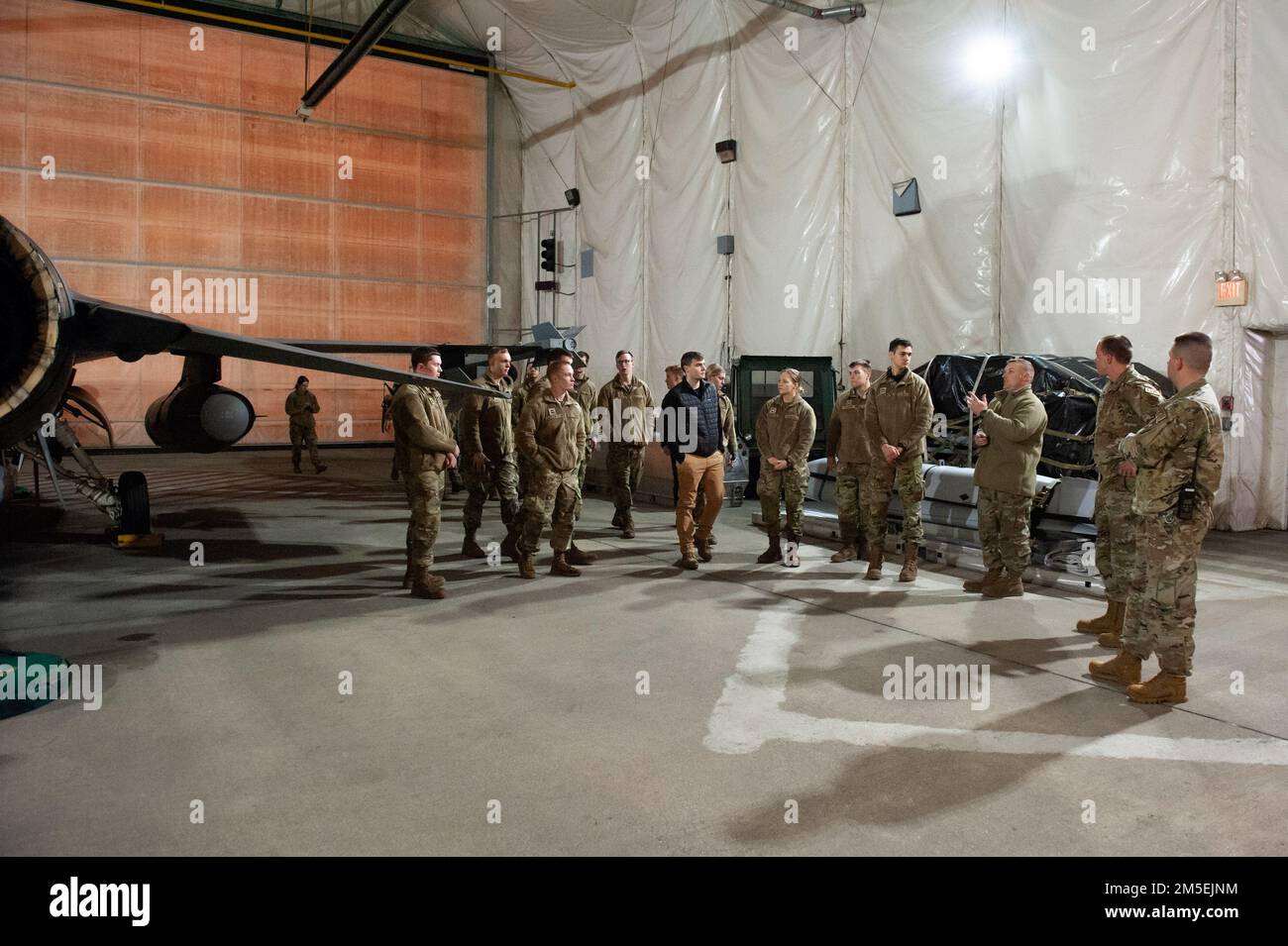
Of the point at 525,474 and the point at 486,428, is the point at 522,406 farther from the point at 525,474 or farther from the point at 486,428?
the point at 525,474

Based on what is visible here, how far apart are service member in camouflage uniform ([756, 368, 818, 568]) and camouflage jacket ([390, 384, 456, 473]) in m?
2.96

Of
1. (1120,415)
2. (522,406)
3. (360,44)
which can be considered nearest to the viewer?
(1120,415)

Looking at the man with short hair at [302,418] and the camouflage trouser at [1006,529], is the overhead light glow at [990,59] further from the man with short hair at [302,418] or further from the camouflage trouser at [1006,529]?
the man with short hair at [302,418]

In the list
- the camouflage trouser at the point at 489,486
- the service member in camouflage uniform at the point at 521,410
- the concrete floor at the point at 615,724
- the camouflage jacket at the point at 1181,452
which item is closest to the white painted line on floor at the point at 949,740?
the concrete floor at the point at 615,724

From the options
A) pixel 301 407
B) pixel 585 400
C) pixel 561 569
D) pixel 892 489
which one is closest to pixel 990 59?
pixel 585 400

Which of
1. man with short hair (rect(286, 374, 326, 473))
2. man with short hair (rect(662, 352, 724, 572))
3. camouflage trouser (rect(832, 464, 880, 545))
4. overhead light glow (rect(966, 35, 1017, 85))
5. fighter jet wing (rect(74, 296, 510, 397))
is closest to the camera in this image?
fighter jet wing (rect(74, 296, 510, 397))

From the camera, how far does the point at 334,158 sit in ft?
74.3

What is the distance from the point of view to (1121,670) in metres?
4.75

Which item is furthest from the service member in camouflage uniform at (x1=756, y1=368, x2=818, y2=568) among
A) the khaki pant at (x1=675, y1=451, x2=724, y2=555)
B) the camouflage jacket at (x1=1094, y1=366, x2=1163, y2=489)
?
the camouflage jacket at (x1=1094, y1=366, x2=1163, y2=489)

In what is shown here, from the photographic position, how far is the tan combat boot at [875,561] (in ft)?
24.6

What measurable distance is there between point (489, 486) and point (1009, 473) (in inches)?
187

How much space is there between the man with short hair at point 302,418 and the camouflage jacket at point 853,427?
1061 cm

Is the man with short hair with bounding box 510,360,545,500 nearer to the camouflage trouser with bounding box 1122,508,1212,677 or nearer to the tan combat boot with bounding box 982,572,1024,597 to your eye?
the tan combat boot with bounding box 982,572,1024,597

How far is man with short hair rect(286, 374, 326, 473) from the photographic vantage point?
15.7 metres
